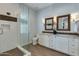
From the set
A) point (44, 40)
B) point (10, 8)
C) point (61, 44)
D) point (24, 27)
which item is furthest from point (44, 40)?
point (10, 8)

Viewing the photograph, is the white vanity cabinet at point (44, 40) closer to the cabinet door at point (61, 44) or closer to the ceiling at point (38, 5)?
the cabinet door at point (61, 44)

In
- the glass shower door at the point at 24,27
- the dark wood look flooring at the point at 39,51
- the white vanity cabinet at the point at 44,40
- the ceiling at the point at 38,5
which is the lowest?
the dark wood look flooring at the point at 39,51

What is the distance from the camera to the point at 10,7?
1449mm

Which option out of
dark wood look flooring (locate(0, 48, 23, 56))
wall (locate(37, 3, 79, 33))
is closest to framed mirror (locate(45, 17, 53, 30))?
wall (locate(37, 3, 79, 33))

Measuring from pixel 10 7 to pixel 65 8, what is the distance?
979 mm

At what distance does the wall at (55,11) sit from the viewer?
4.76ft

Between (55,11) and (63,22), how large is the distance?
264mm

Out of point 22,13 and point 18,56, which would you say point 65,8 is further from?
point 18,56

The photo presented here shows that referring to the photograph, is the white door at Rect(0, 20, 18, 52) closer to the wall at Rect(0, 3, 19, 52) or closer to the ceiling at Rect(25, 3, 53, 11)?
the wall at Rect(0, 3, 19, 52)

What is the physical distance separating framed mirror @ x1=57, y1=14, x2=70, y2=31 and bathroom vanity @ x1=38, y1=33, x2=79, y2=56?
0.26 metres

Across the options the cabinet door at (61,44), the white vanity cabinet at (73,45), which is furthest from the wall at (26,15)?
the white vanity cabinet at (73,45)

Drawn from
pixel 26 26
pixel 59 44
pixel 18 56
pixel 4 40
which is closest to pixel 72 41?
pixel 59 44

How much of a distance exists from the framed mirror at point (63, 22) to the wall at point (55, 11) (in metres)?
0.08

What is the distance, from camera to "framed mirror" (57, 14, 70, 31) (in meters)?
1.55
